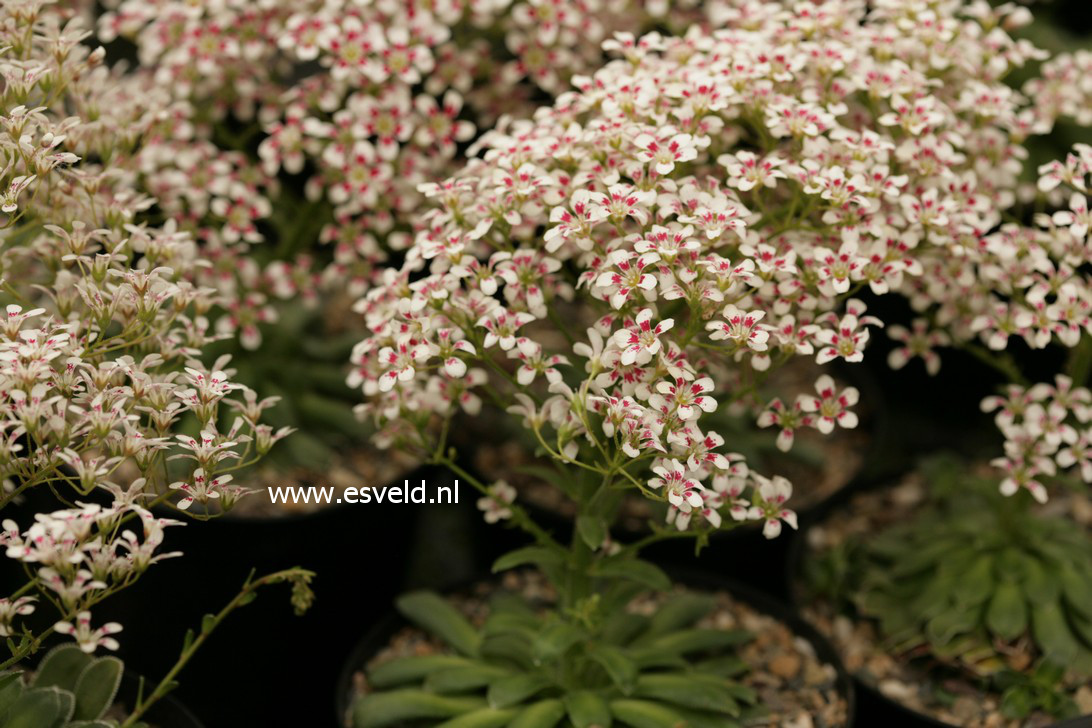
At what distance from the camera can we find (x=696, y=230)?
1750 mm

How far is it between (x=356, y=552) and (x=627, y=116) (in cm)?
108

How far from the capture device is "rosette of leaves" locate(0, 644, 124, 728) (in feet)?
5.75

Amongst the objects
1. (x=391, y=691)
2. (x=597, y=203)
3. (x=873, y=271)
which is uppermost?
(x=597, y=203)

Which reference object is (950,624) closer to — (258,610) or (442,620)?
(442,620)

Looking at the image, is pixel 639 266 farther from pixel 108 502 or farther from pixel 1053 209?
pixel 1053 209

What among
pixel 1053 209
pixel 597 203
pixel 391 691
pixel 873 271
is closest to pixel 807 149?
pixel 873 271

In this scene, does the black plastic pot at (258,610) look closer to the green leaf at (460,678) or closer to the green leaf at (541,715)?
the green leaf at (460,678)

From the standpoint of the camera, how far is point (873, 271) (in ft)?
5.91

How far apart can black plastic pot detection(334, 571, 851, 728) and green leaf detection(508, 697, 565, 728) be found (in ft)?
1.06

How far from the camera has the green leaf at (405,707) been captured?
1985 mm

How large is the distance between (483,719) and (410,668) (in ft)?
0.62

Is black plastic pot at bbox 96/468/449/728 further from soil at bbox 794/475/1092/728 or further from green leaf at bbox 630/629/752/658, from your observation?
soil at bbox 794/475/1092/728

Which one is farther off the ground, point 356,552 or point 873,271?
point 873,271

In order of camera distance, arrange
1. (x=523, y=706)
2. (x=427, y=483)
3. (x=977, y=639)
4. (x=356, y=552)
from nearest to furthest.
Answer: (x=523, y=706) < (x=977, y=639) < (x=356, y=552) < (x=427, y=483)
